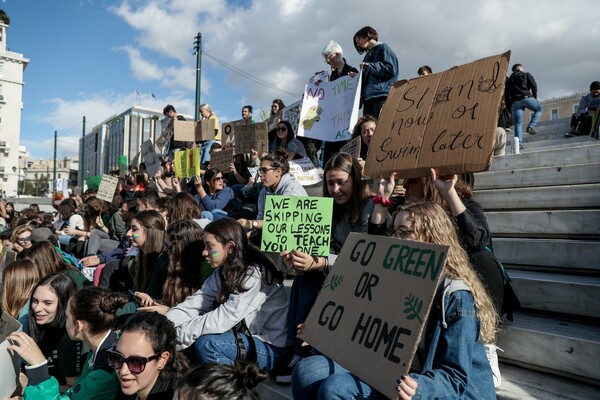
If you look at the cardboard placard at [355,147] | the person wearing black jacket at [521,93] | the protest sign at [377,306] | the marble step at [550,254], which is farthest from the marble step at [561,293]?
the person wearing black jacket at [521,93]

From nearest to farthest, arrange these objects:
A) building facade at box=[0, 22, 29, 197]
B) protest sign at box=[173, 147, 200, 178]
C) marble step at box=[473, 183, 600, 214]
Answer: marble step at box=[473, 183, 600, 214] → protest sign at box=[173, 147, 200, 178] → building facade at box=[0, 22, 29, 197]

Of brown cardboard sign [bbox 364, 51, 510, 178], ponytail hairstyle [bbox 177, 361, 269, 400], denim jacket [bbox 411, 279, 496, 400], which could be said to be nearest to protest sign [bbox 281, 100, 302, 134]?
brown cardboard sign [bbox 364, 51, 510, 178]

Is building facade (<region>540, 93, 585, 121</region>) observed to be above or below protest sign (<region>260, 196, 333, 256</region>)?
above

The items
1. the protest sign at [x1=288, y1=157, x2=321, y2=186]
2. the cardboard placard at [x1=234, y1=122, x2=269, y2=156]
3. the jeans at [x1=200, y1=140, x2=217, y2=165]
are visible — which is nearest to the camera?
the protest sign at [x1=288, y1=157, x2=321, y2=186]

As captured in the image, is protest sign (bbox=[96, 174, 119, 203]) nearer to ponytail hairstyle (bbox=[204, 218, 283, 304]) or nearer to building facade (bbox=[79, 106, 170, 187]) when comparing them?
ponytail hairstyle (bbox=[204, 218, 283, 304])

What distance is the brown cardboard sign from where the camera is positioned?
2620 mm

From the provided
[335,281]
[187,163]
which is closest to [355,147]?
[335,281]

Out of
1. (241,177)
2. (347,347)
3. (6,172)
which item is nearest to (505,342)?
(347,347)

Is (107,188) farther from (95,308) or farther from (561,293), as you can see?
(561,293)

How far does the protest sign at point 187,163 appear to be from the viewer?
7785 millimetres

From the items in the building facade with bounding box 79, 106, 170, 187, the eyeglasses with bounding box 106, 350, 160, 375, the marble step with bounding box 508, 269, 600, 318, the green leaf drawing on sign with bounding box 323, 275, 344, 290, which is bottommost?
the eyeglasses with bounding box 106, 350, 160, 375

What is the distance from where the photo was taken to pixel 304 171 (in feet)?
23.8

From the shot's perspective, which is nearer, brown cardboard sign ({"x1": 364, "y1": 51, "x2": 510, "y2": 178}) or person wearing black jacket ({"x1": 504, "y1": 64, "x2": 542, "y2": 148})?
brown cardboard sign ({"x1": 364, "y1": 51, "x2": 510, "y2": 178})

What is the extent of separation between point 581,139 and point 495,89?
8254 mm
